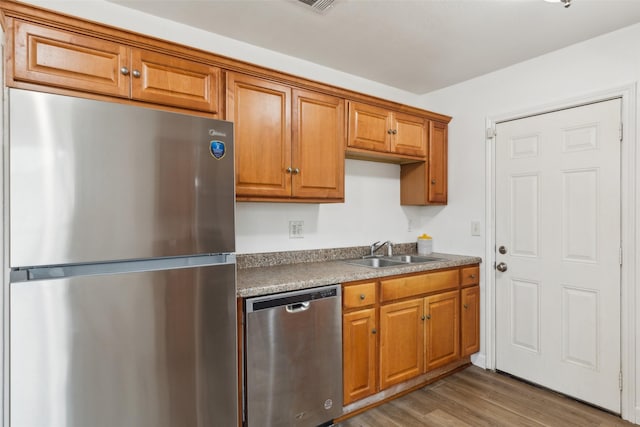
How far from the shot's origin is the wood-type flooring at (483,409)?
2.15 meters

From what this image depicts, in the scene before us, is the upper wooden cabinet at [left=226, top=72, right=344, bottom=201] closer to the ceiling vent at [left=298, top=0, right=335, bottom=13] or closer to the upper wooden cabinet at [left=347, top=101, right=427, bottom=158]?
the upper wooden cabinet at [left=347, top=101, right=427, bottom=158]

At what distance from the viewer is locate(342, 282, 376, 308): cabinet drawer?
2.10 metres

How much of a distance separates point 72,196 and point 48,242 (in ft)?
0.57

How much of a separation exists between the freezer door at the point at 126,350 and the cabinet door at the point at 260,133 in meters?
0.69

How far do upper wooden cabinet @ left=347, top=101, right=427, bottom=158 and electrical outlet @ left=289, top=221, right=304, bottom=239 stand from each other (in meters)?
0.69

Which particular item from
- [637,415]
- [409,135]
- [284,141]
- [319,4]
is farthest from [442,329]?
[319,4]

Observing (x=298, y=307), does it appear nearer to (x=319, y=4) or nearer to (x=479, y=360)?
(x=319, y=4)

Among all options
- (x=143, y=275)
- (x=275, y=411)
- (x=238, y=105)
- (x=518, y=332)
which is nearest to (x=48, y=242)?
(x=143, y=275)

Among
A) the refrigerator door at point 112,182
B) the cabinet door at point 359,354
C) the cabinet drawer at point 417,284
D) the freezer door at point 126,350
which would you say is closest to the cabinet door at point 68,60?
the refrigerator door at point 112,182

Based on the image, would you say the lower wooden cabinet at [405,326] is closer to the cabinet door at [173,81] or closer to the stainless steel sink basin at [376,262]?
the stainless steel sink basin at [376,262]

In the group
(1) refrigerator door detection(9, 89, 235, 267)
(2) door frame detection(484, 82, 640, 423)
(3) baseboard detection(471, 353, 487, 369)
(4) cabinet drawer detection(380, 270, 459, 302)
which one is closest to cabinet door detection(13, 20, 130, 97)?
(1) refrigerator door detection(9, 89, 235, 267)

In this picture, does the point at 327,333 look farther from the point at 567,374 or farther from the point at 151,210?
the point at 567,374

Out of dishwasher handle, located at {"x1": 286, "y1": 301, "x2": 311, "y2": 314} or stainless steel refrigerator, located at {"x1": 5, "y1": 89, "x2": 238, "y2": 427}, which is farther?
dishwasher handle, located at {"x1": 286, "y1": 301, "x2": 311, "y2": 314}

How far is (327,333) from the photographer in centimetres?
199
